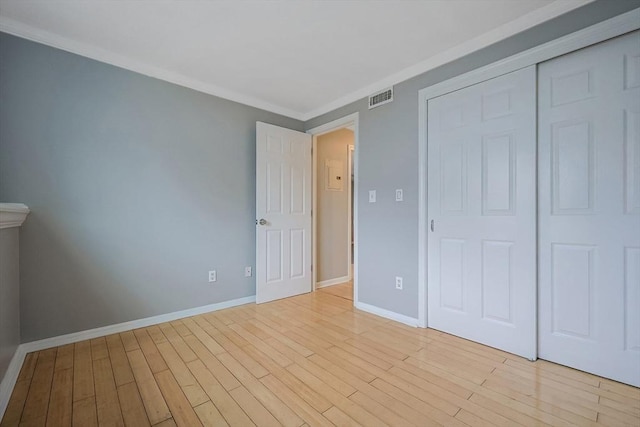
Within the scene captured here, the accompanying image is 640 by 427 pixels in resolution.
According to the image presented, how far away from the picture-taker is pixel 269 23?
6.61 feet

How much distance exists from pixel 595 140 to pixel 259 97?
3.05 m

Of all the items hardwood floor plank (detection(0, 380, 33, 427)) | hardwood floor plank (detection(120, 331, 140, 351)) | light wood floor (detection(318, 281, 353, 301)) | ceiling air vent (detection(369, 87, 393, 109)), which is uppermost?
ceiling air vent (detection(369, 87, 393, 109))

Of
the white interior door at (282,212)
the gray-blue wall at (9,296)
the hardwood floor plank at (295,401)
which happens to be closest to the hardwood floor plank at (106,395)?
the gray-blue wall at (9,296)

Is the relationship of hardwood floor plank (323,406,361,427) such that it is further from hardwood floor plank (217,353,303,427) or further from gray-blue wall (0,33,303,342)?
gray-blue wall (0,33,303,342)

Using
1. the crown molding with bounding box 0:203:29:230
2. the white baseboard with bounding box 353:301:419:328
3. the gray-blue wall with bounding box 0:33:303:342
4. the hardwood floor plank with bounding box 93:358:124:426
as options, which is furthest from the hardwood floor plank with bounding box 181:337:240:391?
the white baseboard with bounding box 353:301:419:328

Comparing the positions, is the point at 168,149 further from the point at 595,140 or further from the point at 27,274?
the point at 595,140

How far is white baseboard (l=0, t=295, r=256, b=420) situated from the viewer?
1565mm

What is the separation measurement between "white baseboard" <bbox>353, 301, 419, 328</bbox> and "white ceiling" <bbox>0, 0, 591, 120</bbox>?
2.31 metres

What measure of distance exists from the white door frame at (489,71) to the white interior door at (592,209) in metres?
0.07

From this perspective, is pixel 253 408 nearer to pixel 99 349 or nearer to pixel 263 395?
pixel 263 395

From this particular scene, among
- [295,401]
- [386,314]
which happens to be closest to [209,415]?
[295,401]

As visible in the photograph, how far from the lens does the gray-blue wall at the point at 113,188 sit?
207 centimetres

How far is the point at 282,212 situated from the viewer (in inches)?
136

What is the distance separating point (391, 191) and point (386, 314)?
1252mm
